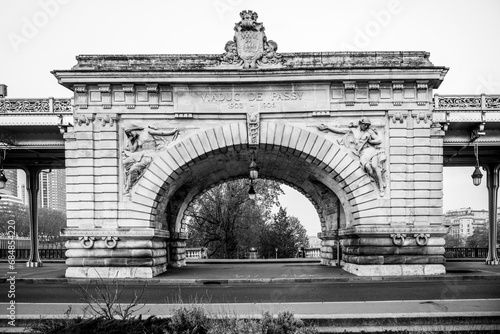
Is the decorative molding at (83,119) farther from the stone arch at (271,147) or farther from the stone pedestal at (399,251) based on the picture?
the stone pedestal at (399,251)

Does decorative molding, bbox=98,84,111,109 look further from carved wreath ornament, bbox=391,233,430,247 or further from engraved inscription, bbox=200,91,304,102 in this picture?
carved wreath ornament, bbox=391,233,430,247

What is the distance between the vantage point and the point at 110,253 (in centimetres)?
1819

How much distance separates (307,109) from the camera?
19.0 meters

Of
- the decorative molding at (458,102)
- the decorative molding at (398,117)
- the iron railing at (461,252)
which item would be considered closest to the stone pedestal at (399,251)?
the decorative molding at (398,117)

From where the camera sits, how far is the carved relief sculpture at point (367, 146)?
60.6 feet

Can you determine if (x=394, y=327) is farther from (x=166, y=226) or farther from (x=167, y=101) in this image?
(x=166, y=226)

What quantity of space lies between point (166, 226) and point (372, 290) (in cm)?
1118

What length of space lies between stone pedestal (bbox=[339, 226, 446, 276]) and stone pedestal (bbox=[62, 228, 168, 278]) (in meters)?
8.04

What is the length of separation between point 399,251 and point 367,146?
13.6ft

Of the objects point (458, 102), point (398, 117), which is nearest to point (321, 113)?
point (398, 117)

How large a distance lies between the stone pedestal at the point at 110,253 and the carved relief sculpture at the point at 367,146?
8240 millimetres

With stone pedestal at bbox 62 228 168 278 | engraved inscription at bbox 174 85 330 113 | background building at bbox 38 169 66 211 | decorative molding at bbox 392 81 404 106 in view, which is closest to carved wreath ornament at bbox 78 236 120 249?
stone pedestal at bbox 62 228 168 278

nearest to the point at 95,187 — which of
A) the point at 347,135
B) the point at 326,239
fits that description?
the point at 347,135

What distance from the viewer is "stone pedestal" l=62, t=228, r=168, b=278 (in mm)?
18078
